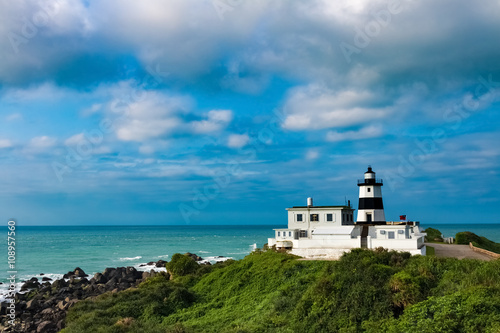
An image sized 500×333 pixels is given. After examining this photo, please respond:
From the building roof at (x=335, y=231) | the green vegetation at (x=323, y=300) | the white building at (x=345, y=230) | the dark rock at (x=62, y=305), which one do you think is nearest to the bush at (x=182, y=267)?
the green vegetation at (x=323, y=300)

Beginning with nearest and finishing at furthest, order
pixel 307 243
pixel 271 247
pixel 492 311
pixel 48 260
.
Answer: pixel 492 311 → pixel 307 243 → pixel 271 247 → pixel 48 260

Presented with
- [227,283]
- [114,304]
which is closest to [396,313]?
[227,283]

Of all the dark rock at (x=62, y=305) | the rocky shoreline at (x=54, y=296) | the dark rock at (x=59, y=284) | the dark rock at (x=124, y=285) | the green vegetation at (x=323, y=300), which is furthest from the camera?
the dark rock at (x=59, y=284)

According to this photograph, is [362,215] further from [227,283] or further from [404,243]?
[227,283]

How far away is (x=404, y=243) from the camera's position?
92.3ft

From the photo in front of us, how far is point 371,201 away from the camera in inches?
1479

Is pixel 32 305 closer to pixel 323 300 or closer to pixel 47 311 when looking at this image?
pixel 47 311

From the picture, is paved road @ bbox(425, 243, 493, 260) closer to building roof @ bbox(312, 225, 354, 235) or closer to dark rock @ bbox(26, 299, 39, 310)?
building roof @ bbox(312, 225, 354, 235)

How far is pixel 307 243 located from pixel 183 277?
30.2 feet

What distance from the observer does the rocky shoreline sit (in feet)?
84.3

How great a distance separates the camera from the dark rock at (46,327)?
2412cm

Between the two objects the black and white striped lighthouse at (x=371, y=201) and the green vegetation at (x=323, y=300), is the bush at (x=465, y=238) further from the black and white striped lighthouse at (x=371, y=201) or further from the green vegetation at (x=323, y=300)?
the green vegetation at (x=323, y=300)

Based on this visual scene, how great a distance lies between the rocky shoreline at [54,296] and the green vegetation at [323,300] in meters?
2.67

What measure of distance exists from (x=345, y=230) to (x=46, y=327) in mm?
19978
